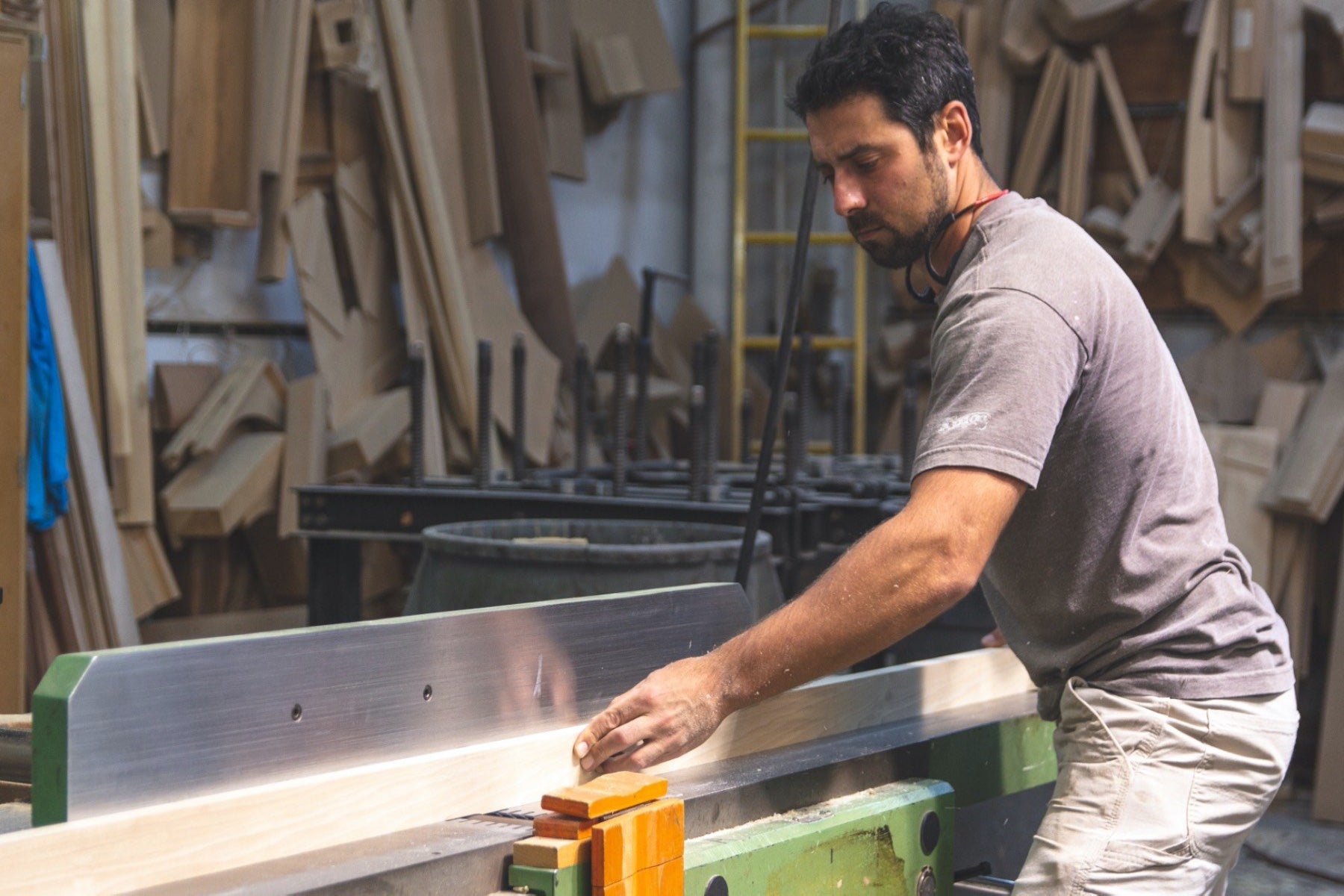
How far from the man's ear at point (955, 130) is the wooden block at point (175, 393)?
3.14m

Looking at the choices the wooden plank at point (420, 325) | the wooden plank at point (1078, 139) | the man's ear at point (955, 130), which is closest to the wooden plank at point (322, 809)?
the man's ear at point (955, 130)

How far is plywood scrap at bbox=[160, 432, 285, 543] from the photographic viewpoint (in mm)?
4059

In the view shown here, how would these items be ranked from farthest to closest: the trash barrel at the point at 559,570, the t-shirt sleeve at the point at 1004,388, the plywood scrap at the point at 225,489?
the plywood scrap at the point at 225,489, the trash barrel at the point at 559,570, the t-shirt sleeve at the point at 1004,388

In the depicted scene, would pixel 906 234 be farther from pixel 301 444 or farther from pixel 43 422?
pixel 301 444

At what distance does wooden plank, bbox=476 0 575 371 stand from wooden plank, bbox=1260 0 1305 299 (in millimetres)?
2706

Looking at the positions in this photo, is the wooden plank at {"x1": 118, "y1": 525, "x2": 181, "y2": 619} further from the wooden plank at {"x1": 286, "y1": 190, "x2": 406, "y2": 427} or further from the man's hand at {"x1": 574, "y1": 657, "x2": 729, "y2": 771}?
the man's hand at {"x1": 574, "y1": 657, "x2": 729, "y2": 771}

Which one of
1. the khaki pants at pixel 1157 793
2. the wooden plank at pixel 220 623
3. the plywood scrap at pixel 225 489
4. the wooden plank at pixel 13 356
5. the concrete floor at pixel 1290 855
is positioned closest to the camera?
the khaki pants at pixel 1157 793

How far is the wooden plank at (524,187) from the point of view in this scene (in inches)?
210

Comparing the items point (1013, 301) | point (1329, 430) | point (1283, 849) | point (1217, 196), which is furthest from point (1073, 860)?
point (1217, 196)

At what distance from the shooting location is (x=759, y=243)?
6555 mm

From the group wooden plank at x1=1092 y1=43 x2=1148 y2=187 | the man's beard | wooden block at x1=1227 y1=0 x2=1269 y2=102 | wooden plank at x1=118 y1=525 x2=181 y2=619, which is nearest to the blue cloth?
wooden plank at x1=118 y1=525 x2=181 y2=619

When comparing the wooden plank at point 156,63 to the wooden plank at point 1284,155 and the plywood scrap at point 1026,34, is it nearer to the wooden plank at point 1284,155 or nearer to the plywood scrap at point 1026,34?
the plywood scrap at point 1026,34

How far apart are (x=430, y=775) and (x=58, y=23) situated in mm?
3180

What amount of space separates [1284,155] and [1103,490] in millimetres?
4205
